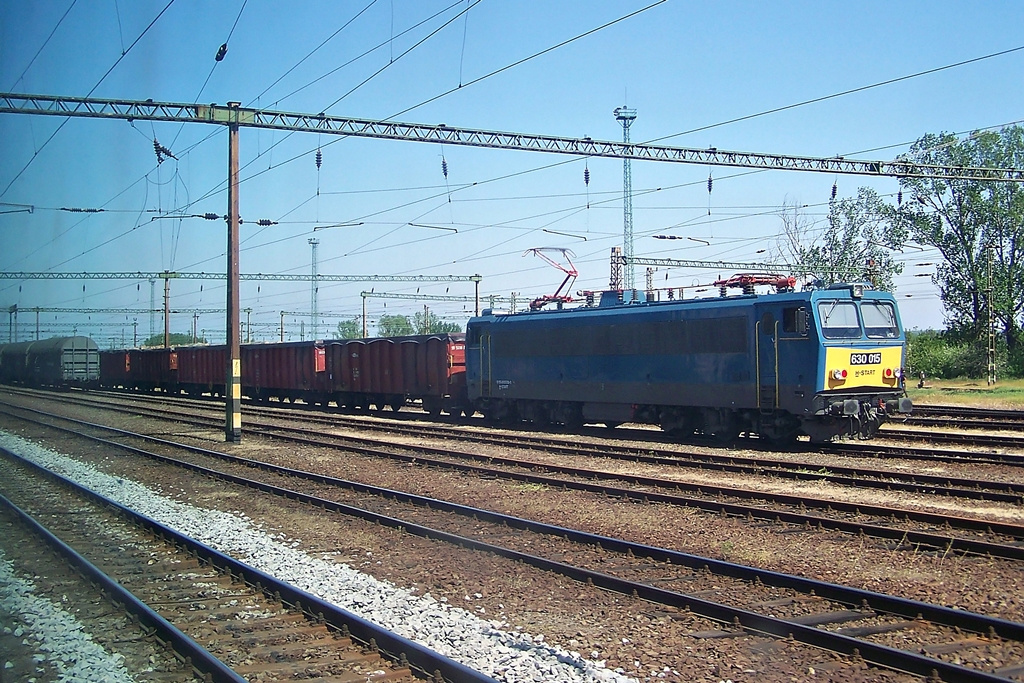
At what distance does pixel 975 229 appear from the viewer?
163 ft

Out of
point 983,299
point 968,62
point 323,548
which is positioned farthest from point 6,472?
point 983,299

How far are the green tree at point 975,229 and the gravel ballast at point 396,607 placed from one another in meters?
44.4

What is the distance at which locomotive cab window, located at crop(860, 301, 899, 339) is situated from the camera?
18.8 metres

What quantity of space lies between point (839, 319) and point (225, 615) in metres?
13.9

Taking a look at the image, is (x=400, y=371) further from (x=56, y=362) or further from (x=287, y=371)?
(x=56, y=362)

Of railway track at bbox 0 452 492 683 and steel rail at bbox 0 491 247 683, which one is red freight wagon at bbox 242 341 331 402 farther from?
steel rail at bbox 0 491 247 683

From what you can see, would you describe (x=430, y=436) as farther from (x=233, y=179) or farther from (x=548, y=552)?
(x=548, y=552)

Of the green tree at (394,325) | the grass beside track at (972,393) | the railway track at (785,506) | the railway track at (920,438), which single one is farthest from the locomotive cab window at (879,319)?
the green tree at (394,325)

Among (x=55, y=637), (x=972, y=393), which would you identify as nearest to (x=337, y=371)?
(x=972, y=393)

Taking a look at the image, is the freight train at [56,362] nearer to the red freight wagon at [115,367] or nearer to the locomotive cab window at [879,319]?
the red freight wagon at [115,367]

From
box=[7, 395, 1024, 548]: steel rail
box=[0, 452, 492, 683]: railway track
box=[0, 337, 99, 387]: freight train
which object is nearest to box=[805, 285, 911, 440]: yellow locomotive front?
box=[7, 395, 1024, 548]: steel rail

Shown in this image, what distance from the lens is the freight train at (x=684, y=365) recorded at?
18.1 m

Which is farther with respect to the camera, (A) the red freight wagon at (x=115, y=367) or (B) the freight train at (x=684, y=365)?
(A) the red freight wagon at (x=115, y=367)

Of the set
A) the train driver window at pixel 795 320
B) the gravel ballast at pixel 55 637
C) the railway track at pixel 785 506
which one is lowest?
the gravel ballast at pixel 55 637
